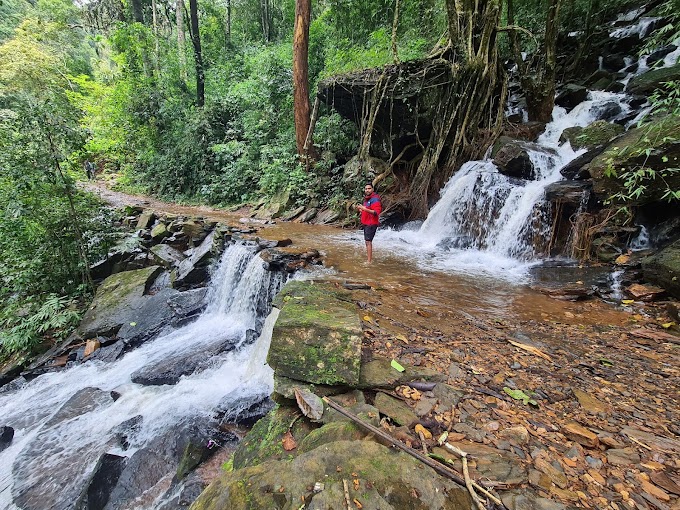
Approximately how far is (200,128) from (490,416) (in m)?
18.5

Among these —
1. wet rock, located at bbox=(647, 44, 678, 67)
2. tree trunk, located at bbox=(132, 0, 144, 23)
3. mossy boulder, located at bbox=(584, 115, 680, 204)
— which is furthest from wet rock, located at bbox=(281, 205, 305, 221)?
tree trunk, located at bbox=(132, 0, 144, 23)

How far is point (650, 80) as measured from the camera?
886 centimetres

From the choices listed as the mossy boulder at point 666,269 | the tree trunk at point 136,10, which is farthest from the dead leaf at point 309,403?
the tree trunk at point 136,10

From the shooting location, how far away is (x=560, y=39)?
41.4 feet

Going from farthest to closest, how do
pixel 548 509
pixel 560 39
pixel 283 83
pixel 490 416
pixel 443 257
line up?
pixel 283 83 → pixel 560 39 → pixel 443 257 → pixel 490 416 → pixel 548 509

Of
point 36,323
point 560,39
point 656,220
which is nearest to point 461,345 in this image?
point 656,220

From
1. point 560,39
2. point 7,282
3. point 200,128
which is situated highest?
point 560,39

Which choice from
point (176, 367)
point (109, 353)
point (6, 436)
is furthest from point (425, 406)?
point (109, 353)

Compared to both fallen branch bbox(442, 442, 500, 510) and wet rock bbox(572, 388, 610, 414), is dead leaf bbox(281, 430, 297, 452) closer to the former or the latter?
fallen branch bbox(442, 442, 500, 510)

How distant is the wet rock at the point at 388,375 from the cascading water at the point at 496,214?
4140mm

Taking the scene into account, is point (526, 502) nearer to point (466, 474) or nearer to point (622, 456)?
point (466, 474)

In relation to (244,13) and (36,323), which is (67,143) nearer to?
(36,323)

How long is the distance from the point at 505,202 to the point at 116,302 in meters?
8.74

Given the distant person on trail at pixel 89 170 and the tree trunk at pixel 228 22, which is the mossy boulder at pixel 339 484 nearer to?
the distant person on trail at pixel 89 170
